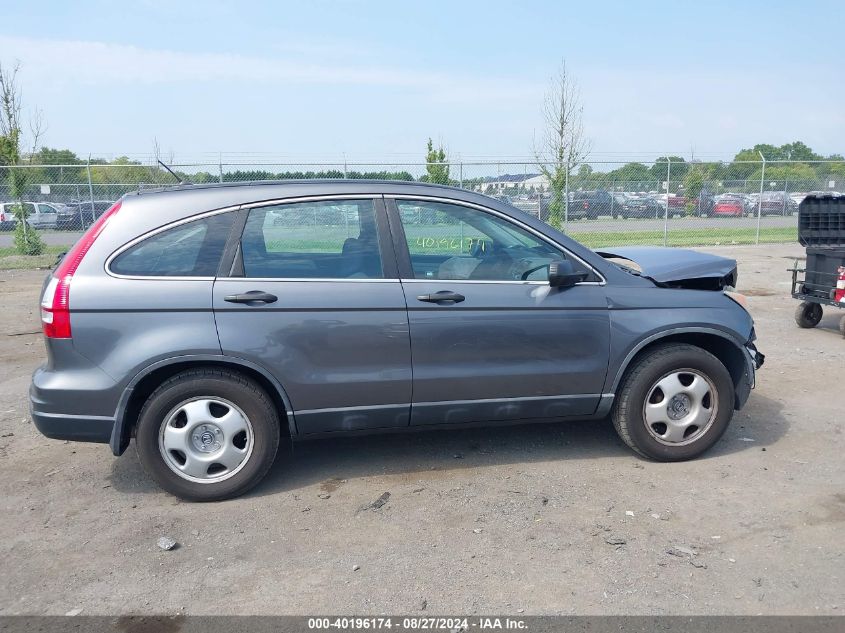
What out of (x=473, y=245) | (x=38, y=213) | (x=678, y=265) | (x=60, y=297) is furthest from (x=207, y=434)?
(x=38, y=213)

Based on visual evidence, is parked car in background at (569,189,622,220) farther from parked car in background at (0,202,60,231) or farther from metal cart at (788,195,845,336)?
parked car in background at (0,202,60,231)

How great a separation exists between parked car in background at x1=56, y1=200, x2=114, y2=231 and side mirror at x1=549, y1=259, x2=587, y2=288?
16.7 metres

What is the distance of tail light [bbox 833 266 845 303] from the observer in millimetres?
7723

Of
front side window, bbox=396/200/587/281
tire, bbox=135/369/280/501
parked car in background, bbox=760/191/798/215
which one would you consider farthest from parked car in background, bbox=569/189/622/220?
tire, bbox=135/369/280/501

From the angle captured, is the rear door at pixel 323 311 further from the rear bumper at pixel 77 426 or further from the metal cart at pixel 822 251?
the metal cart at pixel 822 251

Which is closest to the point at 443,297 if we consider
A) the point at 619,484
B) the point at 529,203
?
the point at 619,484

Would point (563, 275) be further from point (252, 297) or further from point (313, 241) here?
point (252, 297)

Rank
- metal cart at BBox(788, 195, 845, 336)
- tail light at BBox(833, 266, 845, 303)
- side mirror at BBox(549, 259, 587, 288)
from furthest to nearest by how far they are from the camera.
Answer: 1. metal cart at BBox(788, 195, 845, 336)
2. tail light at BBox(833, 266, 845, 303)
3. side mirror at BBox(549, 259, 587, 288)

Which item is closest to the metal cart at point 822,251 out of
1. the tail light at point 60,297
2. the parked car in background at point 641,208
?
the tail light at point 60,297

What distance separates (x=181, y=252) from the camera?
157 inches

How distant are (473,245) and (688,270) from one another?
1539mm

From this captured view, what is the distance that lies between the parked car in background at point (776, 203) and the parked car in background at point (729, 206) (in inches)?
28.7

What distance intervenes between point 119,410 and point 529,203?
15322 millimetres

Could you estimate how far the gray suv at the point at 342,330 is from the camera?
3871 mm
